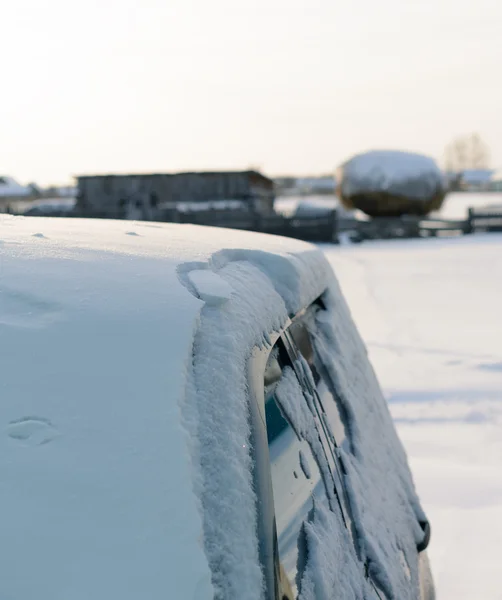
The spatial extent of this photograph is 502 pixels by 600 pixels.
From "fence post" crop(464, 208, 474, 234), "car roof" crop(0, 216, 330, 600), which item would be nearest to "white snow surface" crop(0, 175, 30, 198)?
"fence post" crop(464, 208, 474, 234)

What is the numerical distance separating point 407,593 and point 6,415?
3.86 feet

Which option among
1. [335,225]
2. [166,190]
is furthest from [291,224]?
[166,190]

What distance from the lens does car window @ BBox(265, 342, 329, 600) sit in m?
Result: 1.00

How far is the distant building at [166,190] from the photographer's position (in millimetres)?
26719

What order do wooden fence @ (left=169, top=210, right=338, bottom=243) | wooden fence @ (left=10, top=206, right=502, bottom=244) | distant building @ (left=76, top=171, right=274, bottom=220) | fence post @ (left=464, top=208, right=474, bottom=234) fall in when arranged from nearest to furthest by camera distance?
wooden fence @ (left=169, top=210, right=338, bottom=243) < wooden fence @ (left=10, top=206, right=502, bottom=244) < fence post @ (left=464, top=208, right=474, bottom=234) < distant building @ (left=76, top=171, right=274, bottom=220)

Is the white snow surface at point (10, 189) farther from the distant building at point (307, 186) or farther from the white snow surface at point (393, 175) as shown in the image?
the white snow surface at point (393, 175)

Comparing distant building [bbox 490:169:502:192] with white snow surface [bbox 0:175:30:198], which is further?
distant building [bbox 490:169:502:192]

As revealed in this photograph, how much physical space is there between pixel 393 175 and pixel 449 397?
2088 cm

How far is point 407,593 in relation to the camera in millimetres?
1628

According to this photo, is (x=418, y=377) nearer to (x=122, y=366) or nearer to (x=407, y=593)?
(x=407, y=593)

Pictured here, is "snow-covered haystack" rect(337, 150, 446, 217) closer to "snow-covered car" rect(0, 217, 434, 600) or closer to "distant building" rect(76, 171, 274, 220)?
"distant building" rect(76, 171, 274, 220)

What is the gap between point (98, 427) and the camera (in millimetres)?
848

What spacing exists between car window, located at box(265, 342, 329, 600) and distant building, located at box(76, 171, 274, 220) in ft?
82.2

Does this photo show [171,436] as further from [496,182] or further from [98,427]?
[496,182]
